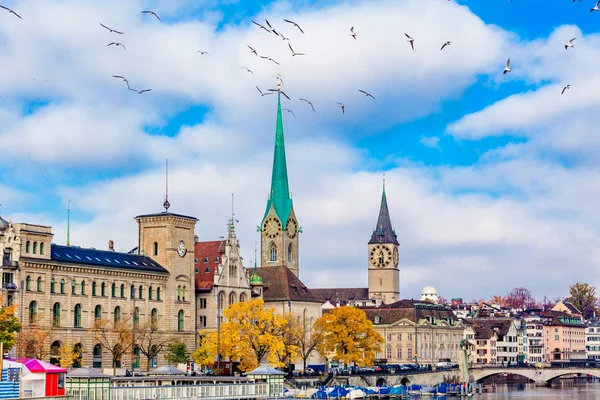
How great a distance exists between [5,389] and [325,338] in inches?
2961

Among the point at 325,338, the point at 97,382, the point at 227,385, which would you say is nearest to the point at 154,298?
the point at 325,338

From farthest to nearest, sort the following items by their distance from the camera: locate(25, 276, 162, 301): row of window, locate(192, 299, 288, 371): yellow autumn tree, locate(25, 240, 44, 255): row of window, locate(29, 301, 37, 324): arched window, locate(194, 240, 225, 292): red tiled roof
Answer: locate(194, 240, 225, 292): red tiled roof, locate(192, 299, 288, 371): yellow autumn tree, locate(25, 276, 162, 301): row of window, locate(25, 240, 44, 255): row of window, locate(29, 301, 37, 324): arched window

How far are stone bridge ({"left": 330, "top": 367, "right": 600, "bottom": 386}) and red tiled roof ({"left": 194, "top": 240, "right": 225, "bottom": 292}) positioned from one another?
22.0 meters

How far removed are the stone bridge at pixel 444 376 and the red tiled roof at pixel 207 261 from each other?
22.0 meters

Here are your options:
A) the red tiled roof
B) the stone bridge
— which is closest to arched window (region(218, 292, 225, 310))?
the red tiled roof

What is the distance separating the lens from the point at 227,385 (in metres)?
87.9

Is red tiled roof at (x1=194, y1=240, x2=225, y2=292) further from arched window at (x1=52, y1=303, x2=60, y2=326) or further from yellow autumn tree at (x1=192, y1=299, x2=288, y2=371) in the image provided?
arched window at (x1=52, y1=303, x2=60, y2=326)

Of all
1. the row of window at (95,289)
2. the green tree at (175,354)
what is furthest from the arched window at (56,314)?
the green tree at (175,354)

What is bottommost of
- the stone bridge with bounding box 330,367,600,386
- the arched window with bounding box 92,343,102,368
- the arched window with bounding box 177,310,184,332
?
the stone bridge with bounding box 330,367,600,386

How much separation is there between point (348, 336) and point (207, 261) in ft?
66.1

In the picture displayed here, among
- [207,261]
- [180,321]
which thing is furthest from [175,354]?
[207,261]

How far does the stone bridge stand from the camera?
13141cm

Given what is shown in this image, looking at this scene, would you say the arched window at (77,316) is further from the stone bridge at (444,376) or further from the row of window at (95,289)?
the stone bridge at (444,376)

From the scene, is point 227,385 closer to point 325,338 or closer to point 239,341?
point 239,341
